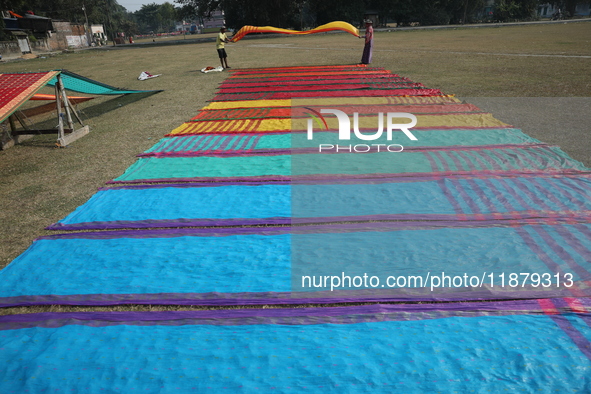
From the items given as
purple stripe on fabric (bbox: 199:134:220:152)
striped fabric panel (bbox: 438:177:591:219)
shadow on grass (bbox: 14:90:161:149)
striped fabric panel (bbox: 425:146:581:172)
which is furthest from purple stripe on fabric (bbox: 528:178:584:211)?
shadow on grass (bbox: 14:90:161:149)

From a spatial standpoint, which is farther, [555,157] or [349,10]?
[349,10]

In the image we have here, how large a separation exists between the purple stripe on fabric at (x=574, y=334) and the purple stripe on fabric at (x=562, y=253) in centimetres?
56

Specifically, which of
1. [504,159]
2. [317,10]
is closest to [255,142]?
[504,159]

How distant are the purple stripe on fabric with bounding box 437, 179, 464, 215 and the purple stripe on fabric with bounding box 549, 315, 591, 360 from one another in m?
1.41

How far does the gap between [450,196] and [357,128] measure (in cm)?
275

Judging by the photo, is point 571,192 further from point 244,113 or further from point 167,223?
point 244,113

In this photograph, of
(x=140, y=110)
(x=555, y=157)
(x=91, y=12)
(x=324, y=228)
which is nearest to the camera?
(x=324, y=228)

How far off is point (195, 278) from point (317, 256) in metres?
1.00

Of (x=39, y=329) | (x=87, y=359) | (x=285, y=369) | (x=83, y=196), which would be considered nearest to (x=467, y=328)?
(x=285, y=369)

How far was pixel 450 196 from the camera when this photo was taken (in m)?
4.05

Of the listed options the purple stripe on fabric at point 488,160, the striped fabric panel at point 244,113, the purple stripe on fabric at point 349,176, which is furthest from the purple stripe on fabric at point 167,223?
the striped fabric panel at point 244,113

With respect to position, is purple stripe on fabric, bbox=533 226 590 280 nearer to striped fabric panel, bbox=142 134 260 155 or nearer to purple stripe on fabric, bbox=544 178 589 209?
purple stripe on fabric, bbox=544 178 589 209

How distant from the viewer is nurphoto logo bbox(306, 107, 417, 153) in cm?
556

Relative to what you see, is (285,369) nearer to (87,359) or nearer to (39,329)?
(87,359)
